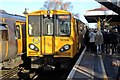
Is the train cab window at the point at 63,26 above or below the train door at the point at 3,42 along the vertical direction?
above

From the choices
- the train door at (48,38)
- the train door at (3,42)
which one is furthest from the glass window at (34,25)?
the train door at (3,42)

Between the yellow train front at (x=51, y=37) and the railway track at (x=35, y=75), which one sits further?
the yellow train front at (x=51, y=37)

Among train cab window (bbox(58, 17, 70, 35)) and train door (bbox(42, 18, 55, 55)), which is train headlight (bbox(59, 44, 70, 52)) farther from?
train cab window (bbox(58, 17, 70, 35))

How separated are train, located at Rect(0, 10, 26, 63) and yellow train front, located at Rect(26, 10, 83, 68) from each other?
106 centimetres

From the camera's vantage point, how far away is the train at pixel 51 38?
15375 millimetres

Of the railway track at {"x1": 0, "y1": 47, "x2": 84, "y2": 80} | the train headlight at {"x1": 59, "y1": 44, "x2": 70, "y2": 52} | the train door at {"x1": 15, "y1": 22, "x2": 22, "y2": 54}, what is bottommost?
the railway track at {"x1": 0, "y1": 47, "x2": 84, "y2": 80}

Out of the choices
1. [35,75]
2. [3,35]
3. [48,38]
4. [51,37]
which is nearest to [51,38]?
[51,37]

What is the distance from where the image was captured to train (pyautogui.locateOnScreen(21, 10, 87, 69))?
15.4 m

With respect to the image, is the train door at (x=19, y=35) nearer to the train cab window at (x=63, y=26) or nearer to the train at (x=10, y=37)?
the train at (x=10, y=37)

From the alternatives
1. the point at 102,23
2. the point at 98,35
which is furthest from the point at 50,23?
the point at 102,23

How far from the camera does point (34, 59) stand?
15688 mm

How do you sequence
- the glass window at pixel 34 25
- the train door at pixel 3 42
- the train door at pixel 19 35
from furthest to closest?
the train door at pixel 19 35 → the glass window at pixel 34 25 → the train door at pixel 3 42

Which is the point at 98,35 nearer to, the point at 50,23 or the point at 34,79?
the point at 50,23

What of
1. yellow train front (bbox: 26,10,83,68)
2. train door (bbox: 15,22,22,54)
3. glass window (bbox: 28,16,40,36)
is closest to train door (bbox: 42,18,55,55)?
yellow train front (bbox: 26,10,83,68)
